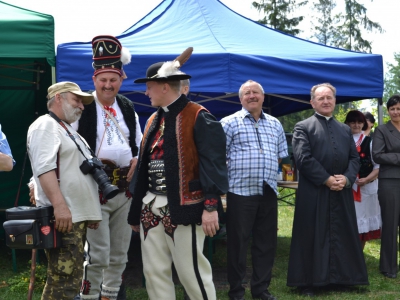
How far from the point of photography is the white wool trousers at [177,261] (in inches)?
128

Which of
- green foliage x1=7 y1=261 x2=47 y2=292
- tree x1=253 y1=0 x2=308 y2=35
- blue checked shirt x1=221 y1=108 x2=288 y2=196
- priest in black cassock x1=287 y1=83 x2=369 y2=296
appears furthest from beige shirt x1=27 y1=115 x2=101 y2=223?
tree x1=253 y1=0 x2=308 y2=35

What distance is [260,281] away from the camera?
187 inches

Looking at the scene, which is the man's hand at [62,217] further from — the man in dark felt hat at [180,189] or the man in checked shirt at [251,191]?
the man in checked shirt at [251,191]

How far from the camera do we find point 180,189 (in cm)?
324

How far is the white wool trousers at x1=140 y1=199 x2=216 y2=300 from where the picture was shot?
3248mm

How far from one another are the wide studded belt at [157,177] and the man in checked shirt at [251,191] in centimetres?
140

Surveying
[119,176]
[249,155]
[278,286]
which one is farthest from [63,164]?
[278,286]

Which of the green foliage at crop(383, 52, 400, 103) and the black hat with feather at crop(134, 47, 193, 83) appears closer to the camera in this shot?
the black hat with feather at crop(134, 47, 193, 83)

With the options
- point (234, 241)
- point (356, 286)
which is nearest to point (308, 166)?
point (234, 241)

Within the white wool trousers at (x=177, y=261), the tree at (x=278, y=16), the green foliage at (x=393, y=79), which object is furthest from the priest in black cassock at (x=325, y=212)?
the green foliage at (x=393, y=79)

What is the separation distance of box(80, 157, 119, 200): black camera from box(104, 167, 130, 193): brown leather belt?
1.66 ft

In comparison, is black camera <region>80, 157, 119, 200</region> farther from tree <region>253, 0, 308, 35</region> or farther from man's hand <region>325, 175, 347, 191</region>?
tree <region>253, 0, 308, 35</region>

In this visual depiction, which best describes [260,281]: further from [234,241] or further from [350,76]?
[350,76]

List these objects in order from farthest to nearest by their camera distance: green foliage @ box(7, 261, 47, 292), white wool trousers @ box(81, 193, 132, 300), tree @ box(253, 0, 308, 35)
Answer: tree @ box(253, 0, 308, 35) → green foliage @ box(7, 261, 47, 292) → white wool trousers @ box(81, 193, 132, 300)
